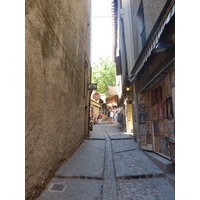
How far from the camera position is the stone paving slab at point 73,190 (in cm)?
271

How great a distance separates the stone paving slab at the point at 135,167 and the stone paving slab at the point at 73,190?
73 cm

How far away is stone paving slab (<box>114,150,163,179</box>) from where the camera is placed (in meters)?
3.56

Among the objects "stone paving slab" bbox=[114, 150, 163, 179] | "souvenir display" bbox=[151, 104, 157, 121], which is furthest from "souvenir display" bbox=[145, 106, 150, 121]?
"stone paving slab" bbox=[114, 150, 163, 179]

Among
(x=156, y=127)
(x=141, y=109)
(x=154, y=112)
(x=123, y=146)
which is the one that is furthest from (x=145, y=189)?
(x=123, y=146)

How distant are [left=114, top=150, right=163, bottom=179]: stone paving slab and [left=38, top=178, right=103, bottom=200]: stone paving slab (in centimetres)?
73

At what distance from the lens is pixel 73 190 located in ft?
9.66

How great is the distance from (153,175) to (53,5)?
15.6ft

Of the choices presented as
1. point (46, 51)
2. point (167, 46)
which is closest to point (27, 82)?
point (46, 51)

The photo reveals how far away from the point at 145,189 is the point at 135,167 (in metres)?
1.09

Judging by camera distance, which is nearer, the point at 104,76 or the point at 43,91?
the point at 43,91

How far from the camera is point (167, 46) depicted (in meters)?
3.00

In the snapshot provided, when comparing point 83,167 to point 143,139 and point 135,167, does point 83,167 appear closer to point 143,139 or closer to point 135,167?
point 135,167

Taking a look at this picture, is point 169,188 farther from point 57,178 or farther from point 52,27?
point 52,27
